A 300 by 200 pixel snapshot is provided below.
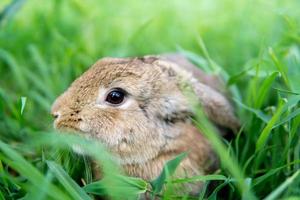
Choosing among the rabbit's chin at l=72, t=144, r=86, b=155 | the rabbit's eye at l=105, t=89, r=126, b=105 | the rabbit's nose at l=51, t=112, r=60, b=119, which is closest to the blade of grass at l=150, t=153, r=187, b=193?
the rabbit's chin at l=72, t=144, r=86, b=155

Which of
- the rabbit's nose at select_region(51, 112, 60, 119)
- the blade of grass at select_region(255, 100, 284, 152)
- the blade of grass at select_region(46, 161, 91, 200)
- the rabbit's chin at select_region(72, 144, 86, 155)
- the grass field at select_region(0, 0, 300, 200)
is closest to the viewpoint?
the blade of grass at select_region(46, 161, 91, 200)

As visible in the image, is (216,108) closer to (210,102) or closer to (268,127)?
(210,102)

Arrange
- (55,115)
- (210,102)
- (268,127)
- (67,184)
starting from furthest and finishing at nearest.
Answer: (210,102)
(55,115)
(268,127)
(67,184)

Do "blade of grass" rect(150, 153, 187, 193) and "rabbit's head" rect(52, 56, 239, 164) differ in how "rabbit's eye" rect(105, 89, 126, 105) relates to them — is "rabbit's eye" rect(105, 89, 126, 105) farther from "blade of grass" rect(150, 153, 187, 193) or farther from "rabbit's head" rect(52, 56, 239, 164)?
"blade of grass" rect(150, 153, 187, 193)

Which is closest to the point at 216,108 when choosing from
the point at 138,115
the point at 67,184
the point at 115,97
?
the point at 138,115

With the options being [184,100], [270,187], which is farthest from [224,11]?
[270,187]

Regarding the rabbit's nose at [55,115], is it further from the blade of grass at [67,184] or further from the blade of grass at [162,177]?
the blade of grass at [162,177]

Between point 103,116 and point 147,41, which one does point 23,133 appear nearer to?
point 103,116

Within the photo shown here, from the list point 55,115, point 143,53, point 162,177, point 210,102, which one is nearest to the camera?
point 162,177
